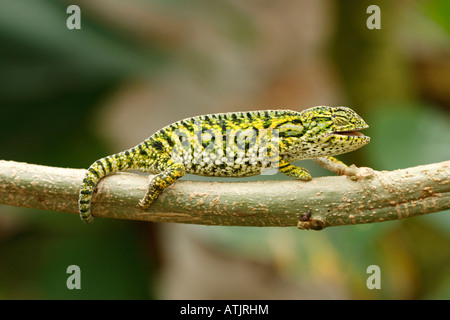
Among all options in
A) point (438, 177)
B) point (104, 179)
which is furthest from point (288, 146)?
Answer: point (104, 179)

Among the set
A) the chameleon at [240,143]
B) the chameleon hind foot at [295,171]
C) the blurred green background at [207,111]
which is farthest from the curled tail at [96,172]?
the blurred green background at [207,111]

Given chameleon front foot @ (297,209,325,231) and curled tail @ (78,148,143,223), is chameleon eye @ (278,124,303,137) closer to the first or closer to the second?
chameleon front foot @ (297,209,325,231)

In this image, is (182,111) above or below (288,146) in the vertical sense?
above

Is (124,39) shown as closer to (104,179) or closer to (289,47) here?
(289,47)

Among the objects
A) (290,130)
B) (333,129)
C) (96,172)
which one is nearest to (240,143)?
(290,130)

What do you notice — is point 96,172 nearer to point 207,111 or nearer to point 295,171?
point 295,171

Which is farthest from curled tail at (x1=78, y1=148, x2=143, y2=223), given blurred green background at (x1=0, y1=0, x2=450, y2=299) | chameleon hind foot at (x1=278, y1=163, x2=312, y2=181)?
blurred green background at (x1=0, y1=0, x2=450, y2=299)
